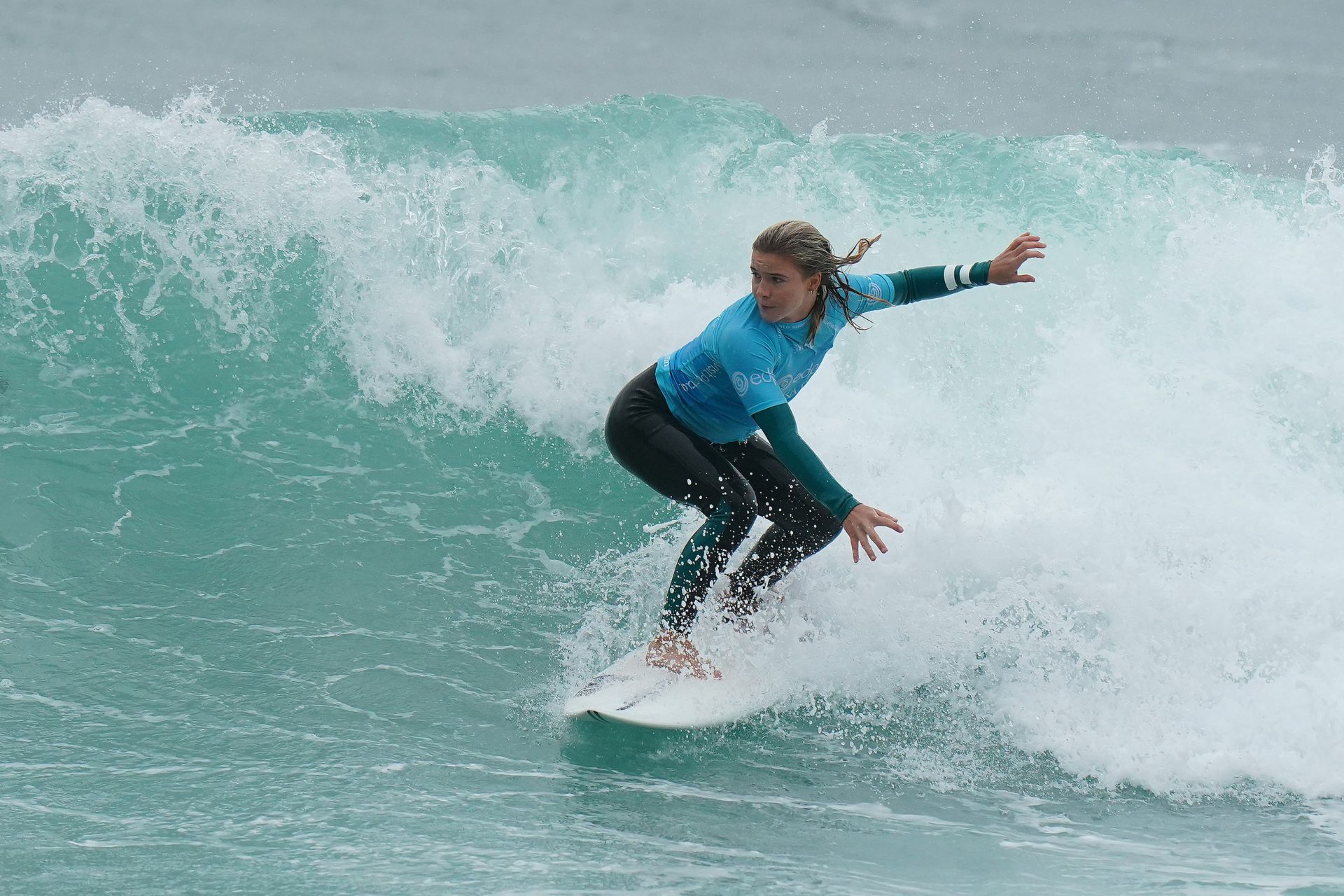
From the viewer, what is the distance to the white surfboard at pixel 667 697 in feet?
13.7

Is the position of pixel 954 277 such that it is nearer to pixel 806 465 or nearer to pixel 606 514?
pixel 806 465

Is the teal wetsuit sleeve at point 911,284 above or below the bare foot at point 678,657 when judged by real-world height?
above

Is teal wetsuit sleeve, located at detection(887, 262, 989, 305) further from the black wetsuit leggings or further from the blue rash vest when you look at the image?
the black wetsuit leggings

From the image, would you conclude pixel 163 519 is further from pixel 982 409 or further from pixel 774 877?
pixel 982 409

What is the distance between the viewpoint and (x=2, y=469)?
19.7ft

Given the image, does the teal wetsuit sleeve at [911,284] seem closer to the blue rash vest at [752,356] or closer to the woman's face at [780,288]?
the blue rash vest at [752,356]

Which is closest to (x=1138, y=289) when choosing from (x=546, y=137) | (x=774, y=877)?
(x=546, y=137)

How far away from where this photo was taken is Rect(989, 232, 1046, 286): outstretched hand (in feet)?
13.1

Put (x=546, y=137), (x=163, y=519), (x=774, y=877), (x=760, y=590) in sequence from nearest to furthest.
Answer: (x=774, y=877) → (x=760, y=590) → (x=163, y=519) → (x=546, y=137)

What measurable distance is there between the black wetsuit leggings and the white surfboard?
21cm

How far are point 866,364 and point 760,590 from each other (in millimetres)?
3505

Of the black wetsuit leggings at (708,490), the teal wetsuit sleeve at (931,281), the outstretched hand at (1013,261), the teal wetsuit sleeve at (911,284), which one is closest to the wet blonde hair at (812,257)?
the teal wetsuit sleeve at (911,284)

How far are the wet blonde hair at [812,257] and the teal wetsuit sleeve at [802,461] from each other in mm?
369

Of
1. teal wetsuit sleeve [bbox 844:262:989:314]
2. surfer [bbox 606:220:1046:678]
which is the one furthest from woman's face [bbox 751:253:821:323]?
teal wetsuit sleeve [bbox 844:262:989:314]
